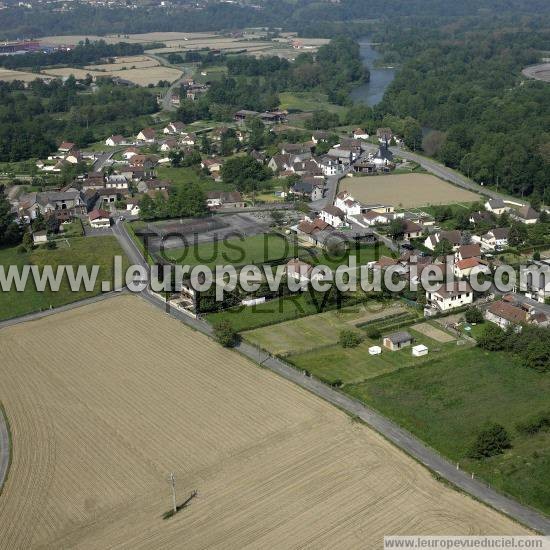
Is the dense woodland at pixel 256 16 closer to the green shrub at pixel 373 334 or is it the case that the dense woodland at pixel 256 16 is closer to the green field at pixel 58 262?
the green field at pixel 58 262

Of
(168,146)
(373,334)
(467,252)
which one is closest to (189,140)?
(168,146)

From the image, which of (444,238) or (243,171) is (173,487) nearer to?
(444,238)

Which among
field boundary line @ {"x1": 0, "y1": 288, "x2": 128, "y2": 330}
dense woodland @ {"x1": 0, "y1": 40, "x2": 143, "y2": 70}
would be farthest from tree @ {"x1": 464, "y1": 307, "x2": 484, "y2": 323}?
dense woodland @ {"x1": 0, "y1": 40, "x2": 143, "y2": 70}

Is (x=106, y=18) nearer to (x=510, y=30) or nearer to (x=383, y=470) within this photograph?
(x=510, y=30)

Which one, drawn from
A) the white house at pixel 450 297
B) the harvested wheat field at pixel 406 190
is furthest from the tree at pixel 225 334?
the harvested wheat field at pixel 406 190

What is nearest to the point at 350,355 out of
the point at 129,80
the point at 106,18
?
the point at 129,80

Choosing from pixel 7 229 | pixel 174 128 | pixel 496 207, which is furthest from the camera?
pixel 174 128
